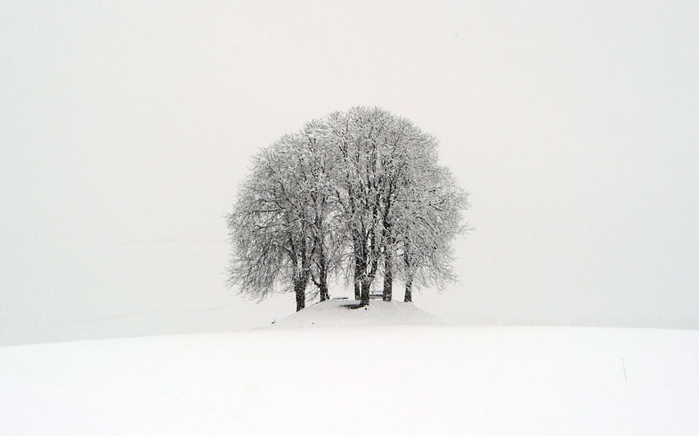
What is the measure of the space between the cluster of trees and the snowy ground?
423 inches

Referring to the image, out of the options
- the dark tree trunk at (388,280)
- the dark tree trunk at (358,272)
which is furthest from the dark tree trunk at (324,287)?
the dark tree trunk at (388,280)

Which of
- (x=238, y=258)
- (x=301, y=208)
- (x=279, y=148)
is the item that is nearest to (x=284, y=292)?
(x=238, y=258)

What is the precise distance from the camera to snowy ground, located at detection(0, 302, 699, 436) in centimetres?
791

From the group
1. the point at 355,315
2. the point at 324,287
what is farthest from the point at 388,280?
the point at 324,287

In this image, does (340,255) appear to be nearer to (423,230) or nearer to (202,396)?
(423,230)

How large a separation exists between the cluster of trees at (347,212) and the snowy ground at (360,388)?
10756mm

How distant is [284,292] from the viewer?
31203 mm

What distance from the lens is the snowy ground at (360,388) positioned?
7.91m

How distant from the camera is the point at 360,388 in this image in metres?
10.4

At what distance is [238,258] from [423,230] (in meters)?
11.1

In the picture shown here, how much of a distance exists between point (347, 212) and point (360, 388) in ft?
62.2

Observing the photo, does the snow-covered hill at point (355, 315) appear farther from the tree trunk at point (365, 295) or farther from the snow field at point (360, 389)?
the snow field at point (360, 389)

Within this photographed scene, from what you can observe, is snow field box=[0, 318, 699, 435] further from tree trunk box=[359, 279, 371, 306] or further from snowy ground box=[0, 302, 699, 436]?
tree trunk box=[359, 279, 371, 306]

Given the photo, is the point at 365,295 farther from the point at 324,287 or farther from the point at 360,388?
the point at 360,388
